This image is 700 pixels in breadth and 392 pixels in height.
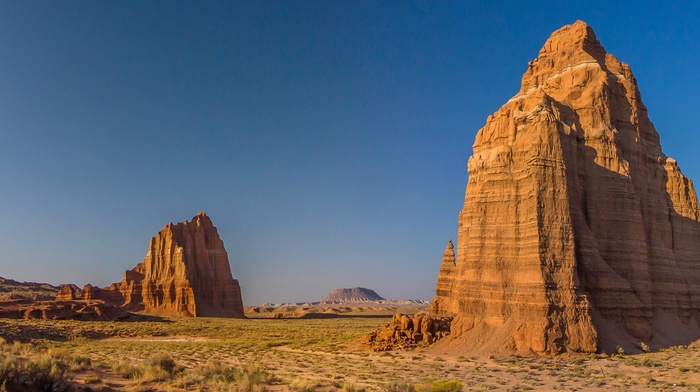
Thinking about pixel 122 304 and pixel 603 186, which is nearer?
pixel 603 186

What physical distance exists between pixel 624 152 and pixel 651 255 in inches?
303

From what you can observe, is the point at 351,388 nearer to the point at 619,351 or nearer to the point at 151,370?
the point at 151,370

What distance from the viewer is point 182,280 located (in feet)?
314

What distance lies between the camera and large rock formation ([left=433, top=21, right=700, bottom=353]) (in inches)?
1266

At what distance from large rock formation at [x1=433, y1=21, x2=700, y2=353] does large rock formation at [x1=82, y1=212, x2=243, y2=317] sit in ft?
225

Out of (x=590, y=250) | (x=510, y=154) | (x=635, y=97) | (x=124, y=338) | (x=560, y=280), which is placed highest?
(x=635, y=97)

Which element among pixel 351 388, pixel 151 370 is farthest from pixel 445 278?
pixel 151 370

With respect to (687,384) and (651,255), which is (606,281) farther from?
(687,384)

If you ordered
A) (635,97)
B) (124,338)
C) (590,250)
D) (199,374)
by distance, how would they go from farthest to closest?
1. (124,338)
2. (635,97)
3. (590,250)
4. (199,374)

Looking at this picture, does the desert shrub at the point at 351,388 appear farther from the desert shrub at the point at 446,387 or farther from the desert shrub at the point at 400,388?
the desert shrub at the point at 446,387

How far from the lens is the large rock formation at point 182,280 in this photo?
95.4 metres

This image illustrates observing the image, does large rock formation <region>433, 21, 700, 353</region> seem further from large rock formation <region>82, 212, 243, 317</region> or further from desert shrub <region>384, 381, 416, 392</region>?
large rock formation <region>82, 212, 243, 317</region>

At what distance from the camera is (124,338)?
169 ft

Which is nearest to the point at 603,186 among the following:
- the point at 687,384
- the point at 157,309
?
the point at 687,384
